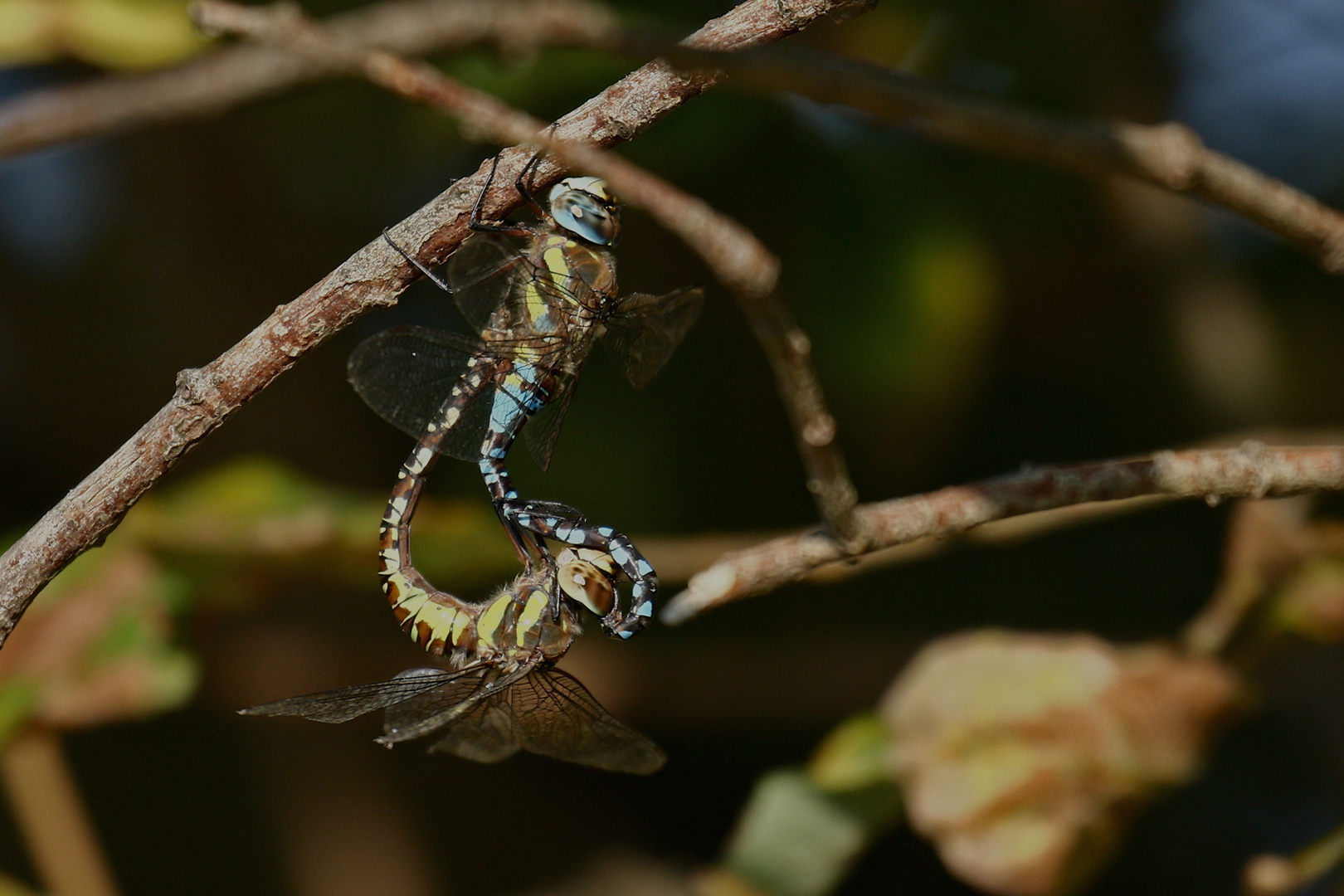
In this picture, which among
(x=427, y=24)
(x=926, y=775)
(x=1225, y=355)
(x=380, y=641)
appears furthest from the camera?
(x=380, y=641)

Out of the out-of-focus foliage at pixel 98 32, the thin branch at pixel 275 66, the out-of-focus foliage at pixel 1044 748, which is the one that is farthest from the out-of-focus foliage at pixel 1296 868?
the out-of-focus foliage at pixel 98 32

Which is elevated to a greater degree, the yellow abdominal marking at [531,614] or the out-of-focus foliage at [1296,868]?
the yellow abdominal marking at [531,614]

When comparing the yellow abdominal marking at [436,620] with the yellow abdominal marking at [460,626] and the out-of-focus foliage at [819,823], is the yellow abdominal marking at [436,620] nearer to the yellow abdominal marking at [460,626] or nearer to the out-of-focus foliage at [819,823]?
the yellow abdominal marking at [460,626]

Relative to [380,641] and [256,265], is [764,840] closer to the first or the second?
[380,641]

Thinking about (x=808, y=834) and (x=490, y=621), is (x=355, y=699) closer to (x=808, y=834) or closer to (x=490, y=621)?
(x=490, y=621)

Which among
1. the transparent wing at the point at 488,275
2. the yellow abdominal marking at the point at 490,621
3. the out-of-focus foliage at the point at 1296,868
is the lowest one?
the out-of-focus foliage at the point at 1296,868

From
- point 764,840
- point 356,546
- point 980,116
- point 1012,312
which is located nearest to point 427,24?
point 980,116

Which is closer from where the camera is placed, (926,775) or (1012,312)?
(926,775)
